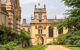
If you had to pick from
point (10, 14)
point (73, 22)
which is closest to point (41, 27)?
point (10, 14)

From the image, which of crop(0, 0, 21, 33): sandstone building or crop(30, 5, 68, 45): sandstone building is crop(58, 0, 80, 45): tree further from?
crop(30, 5, 68, 45): sandstone building

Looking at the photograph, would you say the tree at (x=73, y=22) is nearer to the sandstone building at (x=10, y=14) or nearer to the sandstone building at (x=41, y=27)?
the sandstone building at (x=10, y=14)

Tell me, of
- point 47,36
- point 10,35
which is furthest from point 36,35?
point 10,35

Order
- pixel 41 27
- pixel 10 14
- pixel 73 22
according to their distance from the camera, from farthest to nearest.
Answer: pixel 41 27 < pixel 10 14 < pixel 73 22

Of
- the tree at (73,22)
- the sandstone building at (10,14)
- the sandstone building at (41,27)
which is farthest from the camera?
the sandstone building at (41,27)

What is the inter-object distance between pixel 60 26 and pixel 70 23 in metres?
1.26

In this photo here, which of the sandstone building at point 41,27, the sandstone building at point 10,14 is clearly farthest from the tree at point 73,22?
the sandstone building at point 41,27

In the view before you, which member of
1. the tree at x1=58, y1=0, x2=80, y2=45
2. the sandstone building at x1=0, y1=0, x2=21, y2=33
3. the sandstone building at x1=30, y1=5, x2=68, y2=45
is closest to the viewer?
the tree at x1=58, y1=0, x2=80, y2=45

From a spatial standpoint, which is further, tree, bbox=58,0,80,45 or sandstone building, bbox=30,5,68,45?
sandstone building, bbox=30,5,68,45

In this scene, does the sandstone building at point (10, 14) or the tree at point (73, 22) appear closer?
the tree at point (73, 22)

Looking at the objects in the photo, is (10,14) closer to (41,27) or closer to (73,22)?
(73,22)

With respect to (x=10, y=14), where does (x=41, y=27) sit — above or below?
below

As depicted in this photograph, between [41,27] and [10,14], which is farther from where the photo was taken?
[41,27]

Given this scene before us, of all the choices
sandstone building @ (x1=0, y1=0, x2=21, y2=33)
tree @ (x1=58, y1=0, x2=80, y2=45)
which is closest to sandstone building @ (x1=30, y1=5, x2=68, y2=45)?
sandstone building @ (x1=0, y1=0, x2=21, y2=33)
